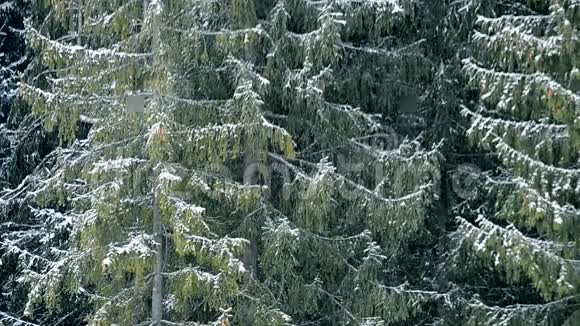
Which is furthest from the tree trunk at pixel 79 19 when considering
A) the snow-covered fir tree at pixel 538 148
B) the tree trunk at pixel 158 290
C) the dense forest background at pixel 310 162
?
the snow-covered fir tree at pixel 538 148

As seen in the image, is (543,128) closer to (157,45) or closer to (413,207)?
(413,207)

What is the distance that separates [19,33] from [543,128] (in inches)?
356

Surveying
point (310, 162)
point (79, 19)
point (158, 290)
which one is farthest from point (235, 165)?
point (79, 19)

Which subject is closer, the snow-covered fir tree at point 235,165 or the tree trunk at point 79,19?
the snow-covered fir tree at point 235,165

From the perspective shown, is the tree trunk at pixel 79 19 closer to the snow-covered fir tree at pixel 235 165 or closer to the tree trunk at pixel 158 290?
the snow-covered fir tree at pixel 235 165

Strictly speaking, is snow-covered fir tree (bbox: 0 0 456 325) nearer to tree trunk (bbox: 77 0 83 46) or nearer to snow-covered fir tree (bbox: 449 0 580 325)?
tree trunk (bbox: 77 0 83 46)

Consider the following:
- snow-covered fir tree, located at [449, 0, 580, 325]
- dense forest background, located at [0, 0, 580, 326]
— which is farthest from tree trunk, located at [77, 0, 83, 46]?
snow-covered fir tree, located at [449, 0, 580, 325]

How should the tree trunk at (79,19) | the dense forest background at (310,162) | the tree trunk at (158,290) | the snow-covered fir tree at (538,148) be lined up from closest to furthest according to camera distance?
the snow-covered fir tree at (538,148) → the dense forest background at (310,162) → the tree trunk at (158,290) → the tree trunk at (79,19)

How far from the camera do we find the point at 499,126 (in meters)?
8.25

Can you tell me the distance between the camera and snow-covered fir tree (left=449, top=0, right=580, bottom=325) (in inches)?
301

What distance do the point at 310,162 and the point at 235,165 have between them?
3.10 feet

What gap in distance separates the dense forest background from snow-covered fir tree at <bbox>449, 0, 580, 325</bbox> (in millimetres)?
23

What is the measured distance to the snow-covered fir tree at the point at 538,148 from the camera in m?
Answer: 7.64

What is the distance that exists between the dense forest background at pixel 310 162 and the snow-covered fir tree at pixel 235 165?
0.03m
